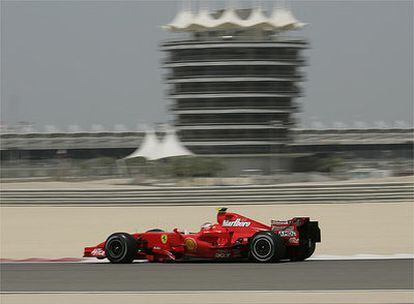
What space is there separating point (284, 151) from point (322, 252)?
75.6m

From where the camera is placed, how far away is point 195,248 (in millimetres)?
17172

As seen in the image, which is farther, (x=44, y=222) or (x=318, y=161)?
(x=318, y=161)

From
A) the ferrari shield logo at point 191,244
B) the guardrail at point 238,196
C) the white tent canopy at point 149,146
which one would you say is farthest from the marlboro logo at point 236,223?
the white tent canopy at point 149,146

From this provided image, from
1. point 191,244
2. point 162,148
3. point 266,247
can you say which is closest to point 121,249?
point 191,244

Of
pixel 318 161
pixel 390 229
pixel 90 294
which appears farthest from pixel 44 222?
pixel 318 161

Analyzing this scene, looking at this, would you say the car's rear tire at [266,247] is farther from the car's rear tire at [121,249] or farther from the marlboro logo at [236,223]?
the car's rear tire at [121,249]

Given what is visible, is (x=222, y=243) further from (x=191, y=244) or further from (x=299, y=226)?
(x=299, y=226)

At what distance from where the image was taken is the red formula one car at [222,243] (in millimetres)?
16734

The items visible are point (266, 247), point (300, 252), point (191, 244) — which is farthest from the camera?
point (191, 244)

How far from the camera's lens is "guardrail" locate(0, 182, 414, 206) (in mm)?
42188

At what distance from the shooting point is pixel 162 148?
85438 millimetres

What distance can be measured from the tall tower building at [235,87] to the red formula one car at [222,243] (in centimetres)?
7348

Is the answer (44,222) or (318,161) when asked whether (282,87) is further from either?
(44,222)

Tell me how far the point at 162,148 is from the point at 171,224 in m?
54.0
